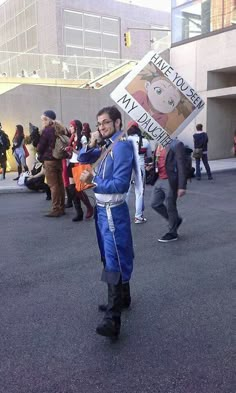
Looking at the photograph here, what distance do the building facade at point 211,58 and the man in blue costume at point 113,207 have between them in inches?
606

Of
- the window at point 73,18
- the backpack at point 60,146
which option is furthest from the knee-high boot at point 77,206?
the window at point 73,18

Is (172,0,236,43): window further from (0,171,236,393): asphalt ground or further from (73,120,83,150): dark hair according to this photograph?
(0,171,236,393): asphalt ground

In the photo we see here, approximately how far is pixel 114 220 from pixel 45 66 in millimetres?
17052

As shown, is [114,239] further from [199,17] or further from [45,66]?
[199,17]

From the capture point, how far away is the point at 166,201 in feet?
18.4

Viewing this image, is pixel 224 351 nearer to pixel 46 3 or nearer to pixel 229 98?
pixel 229 98

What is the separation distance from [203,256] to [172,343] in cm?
213

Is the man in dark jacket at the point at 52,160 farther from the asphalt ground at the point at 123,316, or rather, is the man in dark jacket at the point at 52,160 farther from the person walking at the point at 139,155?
the person walking at the point at 139,155

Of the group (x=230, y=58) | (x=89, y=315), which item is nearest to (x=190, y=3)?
(x=230, y=58)

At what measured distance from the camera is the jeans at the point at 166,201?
18.0 ft

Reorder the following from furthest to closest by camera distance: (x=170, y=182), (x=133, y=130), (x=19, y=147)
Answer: (x=19, y=147)
(x=133, y=130)
(x=170, y=182)

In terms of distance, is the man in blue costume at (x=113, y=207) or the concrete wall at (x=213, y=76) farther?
the concrete wall at (x=213, y=76)

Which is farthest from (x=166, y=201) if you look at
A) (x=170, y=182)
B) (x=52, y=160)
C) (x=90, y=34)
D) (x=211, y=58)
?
(x=90, y=34)

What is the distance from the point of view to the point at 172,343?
296 centimetres
